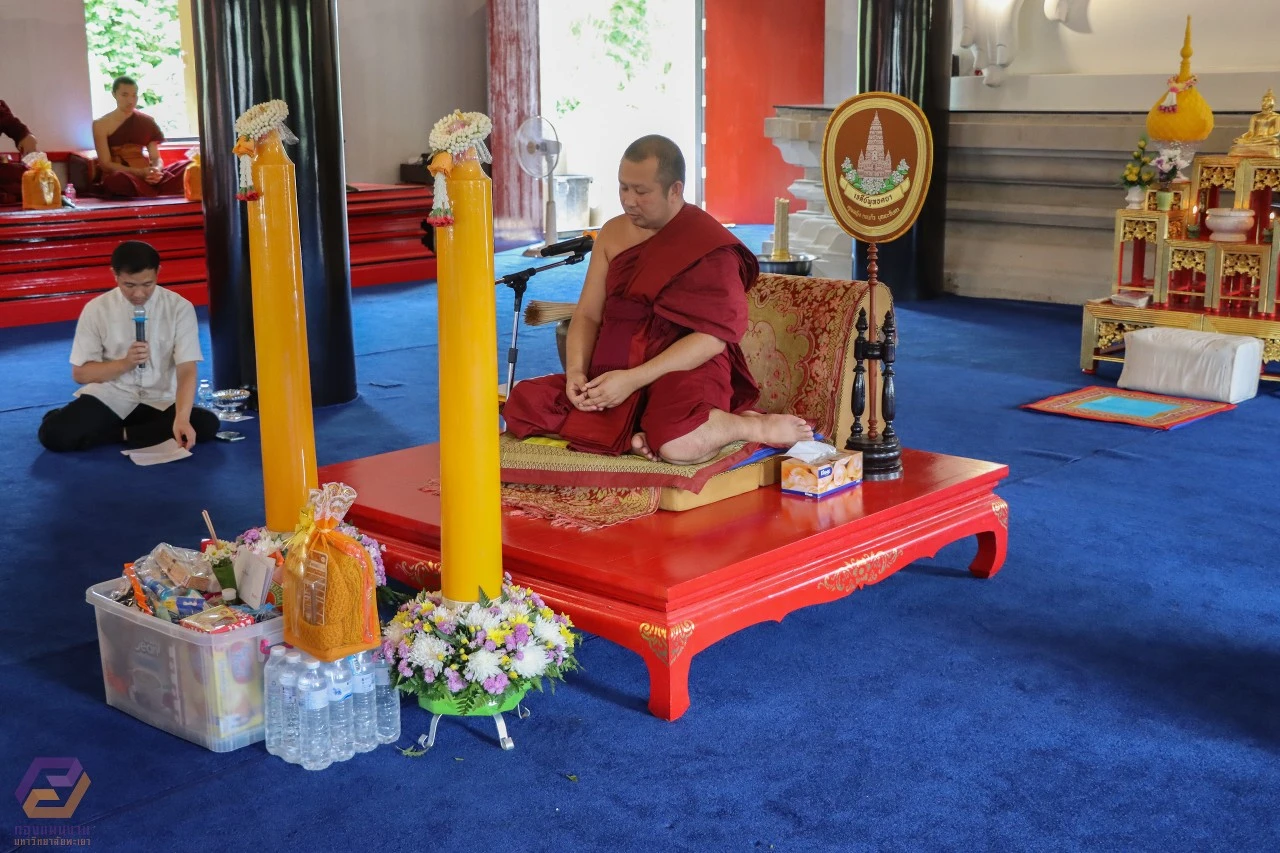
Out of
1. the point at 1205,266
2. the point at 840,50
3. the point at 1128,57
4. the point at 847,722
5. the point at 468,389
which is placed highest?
the point at 840,50

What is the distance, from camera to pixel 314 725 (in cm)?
260

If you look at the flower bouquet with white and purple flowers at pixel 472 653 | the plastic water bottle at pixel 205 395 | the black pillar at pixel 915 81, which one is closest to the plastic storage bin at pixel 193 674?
the flower bouquet with white and purple flowers at pixel 472 653

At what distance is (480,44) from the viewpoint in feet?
39.3

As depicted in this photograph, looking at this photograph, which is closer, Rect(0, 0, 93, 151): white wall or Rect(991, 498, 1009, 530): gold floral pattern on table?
Rect(991, 498, 1009, 530): gold floral pattern on table

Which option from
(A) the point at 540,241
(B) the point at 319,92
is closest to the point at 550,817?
(B) the point at 319,92

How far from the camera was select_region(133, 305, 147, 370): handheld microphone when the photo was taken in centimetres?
484

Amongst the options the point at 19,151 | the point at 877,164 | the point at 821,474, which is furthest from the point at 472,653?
the point at 19,151

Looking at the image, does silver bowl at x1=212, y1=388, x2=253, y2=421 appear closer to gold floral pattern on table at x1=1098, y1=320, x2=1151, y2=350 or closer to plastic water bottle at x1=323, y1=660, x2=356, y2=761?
plastic water bottle at x1=323, y1=660, x2=356, y2=761

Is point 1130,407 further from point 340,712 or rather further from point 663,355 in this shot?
point 340,712

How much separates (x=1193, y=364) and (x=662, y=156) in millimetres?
3362

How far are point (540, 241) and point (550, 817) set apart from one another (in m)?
9.82

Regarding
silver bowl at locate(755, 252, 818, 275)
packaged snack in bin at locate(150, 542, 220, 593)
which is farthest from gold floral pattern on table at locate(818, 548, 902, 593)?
silver bowl at locate(755, 252, 818, 275)

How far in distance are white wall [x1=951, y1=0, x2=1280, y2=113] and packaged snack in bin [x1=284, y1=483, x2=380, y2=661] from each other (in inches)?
254

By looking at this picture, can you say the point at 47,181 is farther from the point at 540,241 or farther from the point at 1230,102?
the point at 1230,102
